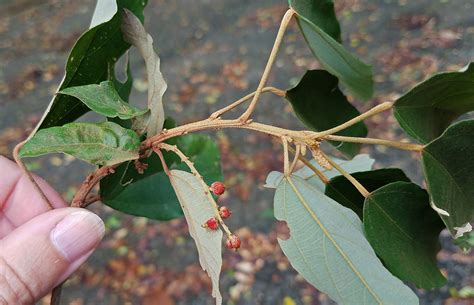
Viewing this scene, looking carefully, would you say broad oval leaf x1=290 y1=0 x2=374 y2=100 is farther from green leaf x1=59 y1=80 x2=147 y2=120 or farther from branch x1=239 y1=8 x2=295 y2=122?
green leaf x1=59 y1=80 x2=147 y2=120

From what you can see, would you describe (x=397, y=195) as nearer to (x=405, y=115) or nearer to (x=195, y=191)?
(x=405, y=115)

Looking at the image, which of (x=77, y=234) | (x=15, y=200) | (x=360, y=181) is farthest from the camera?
(x=15, y=200)

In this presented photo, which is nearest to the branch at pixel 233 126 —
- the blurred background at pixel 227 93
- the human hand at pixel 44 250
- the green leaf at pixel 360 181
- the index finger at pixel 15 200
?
the green leaf at pixel 360 181

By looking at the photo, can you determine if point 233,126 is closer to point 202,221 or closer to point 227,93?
point 202,221

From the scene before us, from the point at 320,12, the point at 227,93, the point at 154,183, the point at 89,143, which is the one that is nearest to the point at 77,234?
the point at 154,183

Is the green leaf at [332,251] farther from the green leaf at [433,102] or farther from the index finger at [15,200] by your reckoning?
the index finger at [15,200]

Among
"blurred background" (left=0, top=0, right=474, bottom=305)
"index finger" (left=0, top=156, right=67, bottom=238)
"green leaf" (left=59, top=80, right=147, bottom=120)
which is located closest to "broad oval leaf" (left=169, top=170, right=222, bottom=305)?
"green leaf" (left=59, top=80, right=147, bottom=120)
